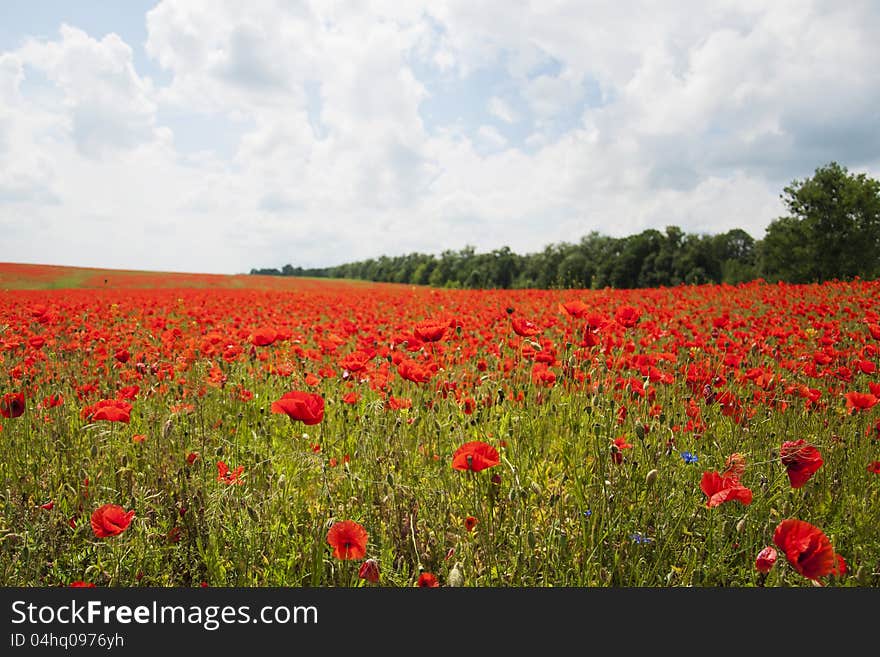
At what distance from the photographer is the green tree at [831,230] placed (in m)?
31.9

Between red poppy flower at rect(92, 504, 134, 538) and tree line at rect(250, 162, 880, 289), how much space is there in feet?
27.1

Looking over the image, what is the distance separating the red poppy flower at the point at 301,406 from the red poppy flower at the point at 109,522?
65 cm

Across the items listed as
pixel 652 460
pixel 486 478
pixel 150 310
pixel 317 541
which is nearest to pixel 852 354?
pixel 652 460

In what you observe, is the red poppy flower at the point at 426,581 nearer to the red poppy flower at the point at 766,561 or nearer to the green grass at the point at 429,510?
the green grass at the point at 429,510

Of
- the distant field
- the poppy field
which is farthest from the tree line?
the distant field

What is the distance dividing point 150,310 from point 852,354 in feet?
34.0

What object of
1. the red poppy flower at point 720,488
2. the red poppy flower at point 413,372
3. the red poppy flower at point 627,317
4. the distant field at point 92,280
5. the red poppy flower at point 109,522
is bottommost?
the red poppy flower at point 109,522

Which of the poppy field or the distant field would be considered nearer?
the poppy field

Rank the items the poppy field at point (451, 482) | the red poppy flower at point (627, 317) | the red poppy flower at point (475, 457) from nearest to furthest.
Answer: the red poppy flower at point (475, 457), the poppy field at point (451, 482), the red poppy flower at point (627, 317)

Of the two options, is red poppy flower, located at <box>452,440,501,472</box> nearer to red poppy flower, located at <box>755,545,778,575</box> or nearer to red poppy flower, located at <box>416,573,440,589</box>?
red poppy flower, located at <box>416,573,440,589</box>

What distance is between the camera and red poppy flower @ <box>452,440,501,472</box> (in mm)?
1698

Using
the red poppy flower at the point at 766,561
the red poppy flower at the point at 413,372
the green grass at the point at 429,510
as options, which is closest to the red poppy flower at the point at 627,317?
the green grass at the point at 429,510

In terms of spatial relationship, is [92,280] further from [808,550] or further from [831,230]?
[831,230]

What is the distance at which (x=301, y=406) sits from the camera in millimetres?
1954
